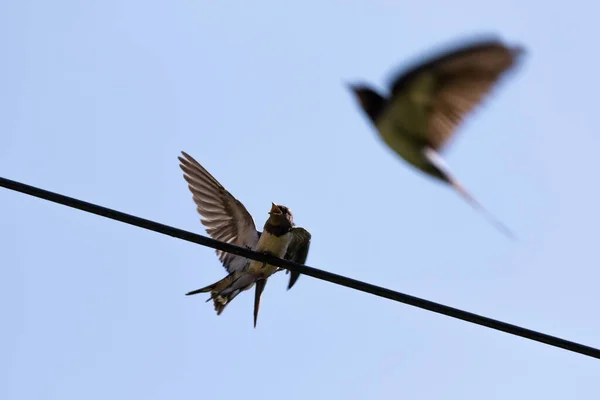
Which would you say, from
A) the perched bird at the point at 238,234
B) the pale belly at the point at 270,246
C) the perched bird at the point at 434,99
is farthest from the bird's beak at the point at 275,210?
the perched bird at the point at 434,99

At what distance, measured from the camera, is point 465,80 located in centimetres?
429

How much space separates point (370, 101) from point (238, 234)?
316 centimetres

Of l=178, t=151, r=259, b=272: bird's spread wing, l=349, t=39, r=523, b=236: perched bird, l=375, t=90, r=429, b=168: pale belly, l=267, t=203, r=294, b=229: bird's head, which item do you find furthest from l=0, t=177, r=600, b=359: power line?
l=178, t=151, r=259, b=272: bird's spread wing

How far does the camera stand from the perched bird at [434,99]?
4059 millimetres

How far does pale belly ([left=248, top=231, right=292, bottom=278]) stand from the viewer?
682 cm

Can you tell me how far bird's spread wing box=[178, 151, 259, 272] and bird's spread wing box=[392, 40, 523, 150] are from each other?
10.2 feet

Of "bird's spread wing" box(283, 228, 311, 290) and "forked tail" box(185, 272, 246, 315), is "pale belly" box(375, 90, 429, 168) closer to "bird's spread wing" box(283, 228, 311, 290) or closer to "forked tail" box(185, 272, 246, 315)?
"bird's spread wing" box(283, 228, 311, 290)

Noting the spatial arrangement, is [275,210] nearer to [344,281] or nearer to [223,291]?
[223,291]

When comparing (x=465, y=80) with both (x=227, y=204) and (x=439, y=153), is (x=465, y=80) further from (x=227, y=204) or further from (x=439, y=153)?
(x=227, y=204)

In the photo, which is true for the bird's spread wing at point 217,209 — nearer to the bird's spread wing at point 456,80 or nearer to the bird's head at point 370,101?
the bird's head at point 370,101

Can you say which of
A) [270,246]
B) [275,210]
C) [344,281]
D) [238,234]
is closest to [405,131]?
[344,281]

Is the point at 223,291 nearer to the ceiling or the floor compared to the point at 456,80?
nearer to the floor

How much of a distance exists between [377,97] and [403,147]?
0.29m

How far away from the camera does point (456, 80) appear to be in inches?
169
